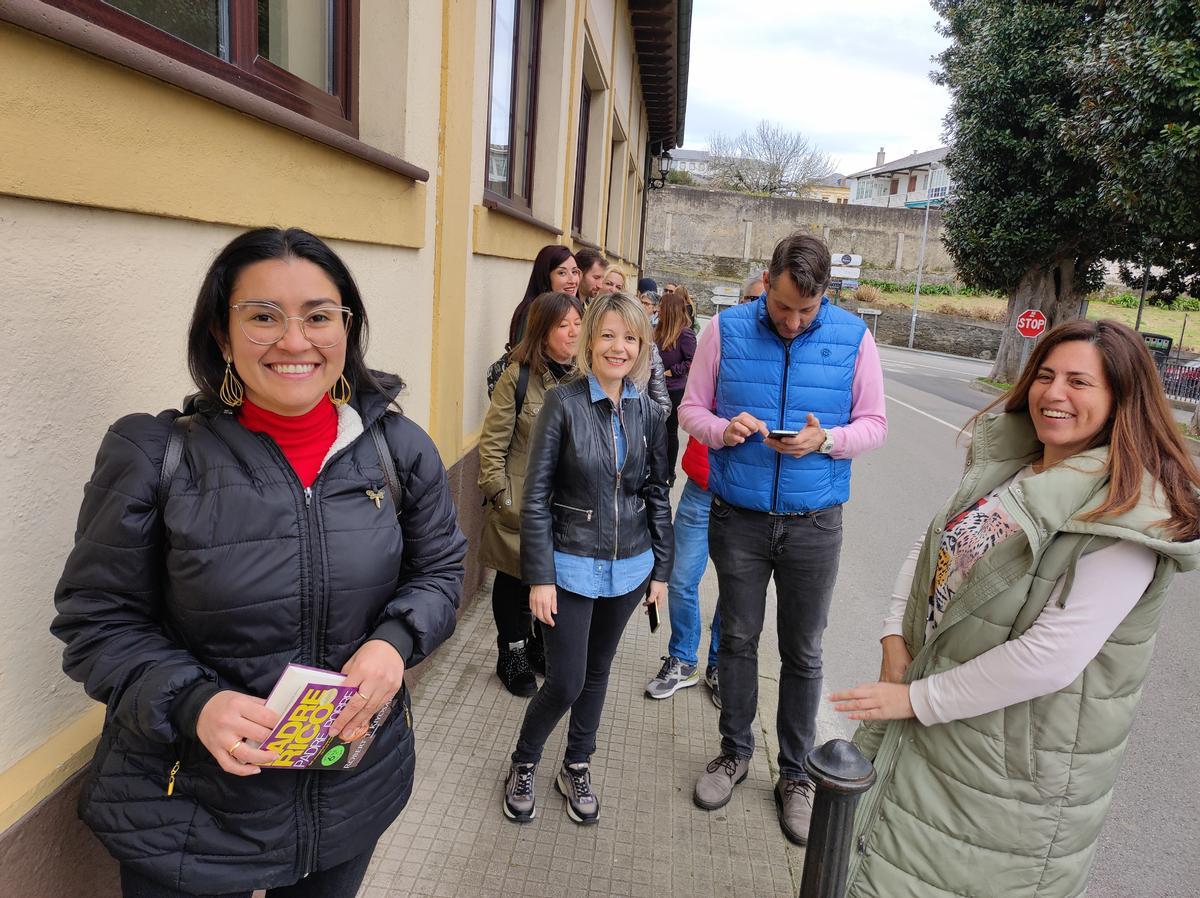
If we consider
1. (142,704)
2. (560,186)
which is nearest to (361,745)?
(142,704)

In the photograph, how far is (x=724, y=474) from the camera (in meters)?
3.02

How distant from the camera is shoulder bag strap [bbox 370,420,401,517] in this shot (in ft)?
→ 5.49

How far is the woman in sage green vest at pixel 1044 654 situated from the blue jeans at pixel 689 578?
197 centimetres

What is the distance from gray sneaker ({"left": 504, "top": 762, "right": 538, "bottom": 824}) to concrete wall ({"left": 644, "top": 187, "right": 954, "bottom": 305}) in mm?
43278

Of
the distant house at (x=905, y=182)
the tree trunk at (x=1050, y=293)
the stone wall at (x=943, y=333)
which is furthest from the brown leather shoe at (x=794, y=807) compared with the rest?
the distant house at (x=905, y=182)

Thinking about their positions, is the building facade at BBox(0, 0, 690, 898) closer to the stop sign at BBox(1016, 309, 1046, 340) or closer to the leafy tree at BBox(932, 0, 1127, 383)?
the leafy tree at BBox(932, 0, 1127, 383)

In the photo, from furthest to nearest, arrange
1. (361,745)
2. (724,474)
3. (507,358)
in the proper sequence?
(507,358)
(724,474)
(361,745)

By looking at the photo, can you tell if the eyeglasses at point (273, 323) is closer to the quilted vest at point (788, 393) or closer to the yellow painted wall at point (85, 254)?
the yellow painted wall at point (85, 254)

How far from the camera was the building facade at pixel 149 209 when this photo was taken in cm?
143

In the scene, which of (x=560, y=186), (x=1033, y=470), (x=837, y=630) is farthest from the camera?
(x=560, y=186)

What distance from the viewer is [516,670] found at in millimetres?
3832

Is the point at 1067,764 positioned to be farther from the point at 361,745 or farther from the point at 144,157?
the point at 144,157

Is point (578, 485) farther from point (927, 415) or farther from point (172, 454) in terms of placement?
point (927, 415)

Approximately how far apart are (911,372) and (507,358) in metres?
24.9
